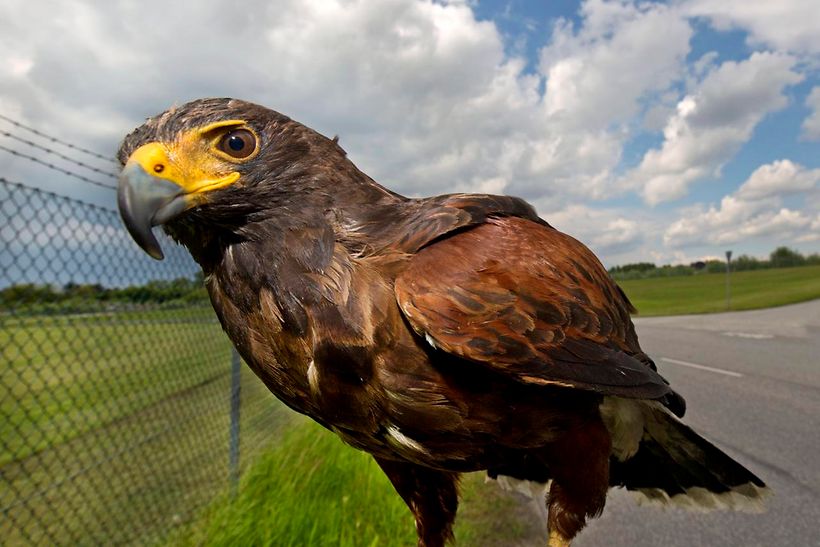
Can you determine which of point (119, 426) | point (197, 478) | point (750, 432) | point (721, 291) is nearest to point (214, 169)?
point (197, 478)

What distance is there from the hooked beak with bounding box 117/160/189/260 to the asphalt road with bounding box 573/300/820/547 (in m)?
4.75

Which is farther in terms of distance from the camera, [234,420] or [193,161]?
[234,420]

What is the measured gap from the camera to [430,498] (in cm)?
248

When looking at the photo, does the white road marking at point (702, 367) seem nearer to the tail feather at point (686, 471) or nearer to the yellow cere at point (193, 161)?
the tail feather at point (686, 471)

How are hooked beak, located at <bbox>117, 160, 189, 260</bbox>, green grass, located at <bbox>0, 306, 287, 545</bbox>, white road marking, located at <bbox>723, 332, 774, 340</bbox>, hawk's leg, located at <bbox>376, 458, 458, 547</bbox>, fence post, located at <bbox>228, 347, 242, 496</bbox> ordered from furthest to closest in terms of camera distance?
white road marking, located at <bbox>723, 332, 774, 340</bbox> < fence post, located at <bbox>228, 347, 242, 496</bbox> < green grass, located at <bbox>0, 306, 287, 545</bbox> < hawk's leg, located at <bbox>376, 458, 458, 547</bbox> < hooked beak, located at <bbox>117, 160, 189, 260</bbox>

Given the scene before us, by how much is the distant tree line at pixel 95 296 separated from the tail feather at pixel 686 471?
3.58 meters

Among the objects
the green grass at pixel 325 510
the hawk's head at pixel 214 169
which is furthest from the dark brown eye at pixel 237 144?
the green grass at pixel 325 510

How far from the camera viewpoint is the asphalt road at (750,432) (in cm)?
477

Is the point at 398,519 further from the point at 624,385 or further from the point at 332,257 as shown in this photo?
the point at 332,257

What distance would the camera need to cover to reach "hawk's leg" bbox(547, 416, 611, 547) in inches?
84.4

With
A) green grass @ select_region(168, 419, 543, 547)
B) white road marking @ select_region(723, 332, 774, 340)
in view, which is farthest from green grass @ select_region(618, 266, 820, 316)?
green grass @ select_region(168, 419, 543, 547)

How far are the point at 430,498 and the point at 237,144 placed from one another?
1.78m

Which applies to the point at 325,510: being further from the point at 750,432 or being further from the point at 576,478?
the point at 750,432

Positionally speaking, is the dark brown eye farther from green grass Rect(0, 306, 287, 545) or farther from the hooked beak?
green grass Rect(0, 306, 287, 545)
